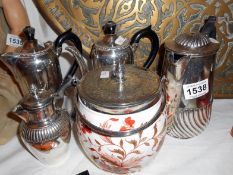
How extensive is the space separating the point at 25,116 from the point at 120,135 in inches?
8.0

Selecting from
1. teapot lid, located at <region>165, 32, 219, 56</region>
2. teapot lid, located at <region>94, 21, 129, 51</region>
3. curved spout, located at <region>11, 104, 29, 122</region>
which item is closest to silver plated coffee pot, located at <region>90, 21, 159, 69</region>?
teapot lid, located at <region>94, 21, 129, 51</region>

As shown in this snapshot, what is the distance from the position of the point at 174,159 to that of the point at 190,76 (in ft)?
0.67

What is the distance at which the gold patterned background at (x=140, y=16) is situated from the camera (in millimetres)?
671

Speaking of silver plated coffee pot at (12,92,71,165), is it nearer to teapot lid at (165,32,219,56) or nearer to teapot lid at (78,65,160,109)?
teapot lid at (78,65,160,109)

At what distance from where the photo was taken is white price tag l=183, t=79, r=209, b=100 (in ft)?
1.76

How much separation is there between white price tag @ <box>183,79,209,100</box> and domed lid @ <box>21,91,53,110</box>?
290mm

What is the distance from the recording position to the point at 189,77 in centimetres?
53

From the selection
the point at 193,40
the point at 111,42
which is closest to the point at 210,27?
the point at 193,40

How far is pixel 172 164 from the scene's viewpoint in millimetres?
576

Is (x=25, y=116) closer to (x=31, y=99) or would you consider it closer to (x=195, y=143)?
(x=31, y=99)

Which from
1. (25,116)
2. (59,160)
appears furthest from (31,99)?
(59,160)

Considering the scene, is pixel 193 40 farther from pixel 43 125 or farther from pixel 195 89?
pixel 43 125

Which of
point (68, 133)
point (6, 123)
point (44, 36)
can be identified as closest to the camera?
point (68, 133)

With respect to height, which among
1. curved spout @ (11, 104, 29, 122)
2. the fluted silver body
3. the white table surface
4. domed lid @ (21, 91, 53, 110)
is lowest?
the white table surface
